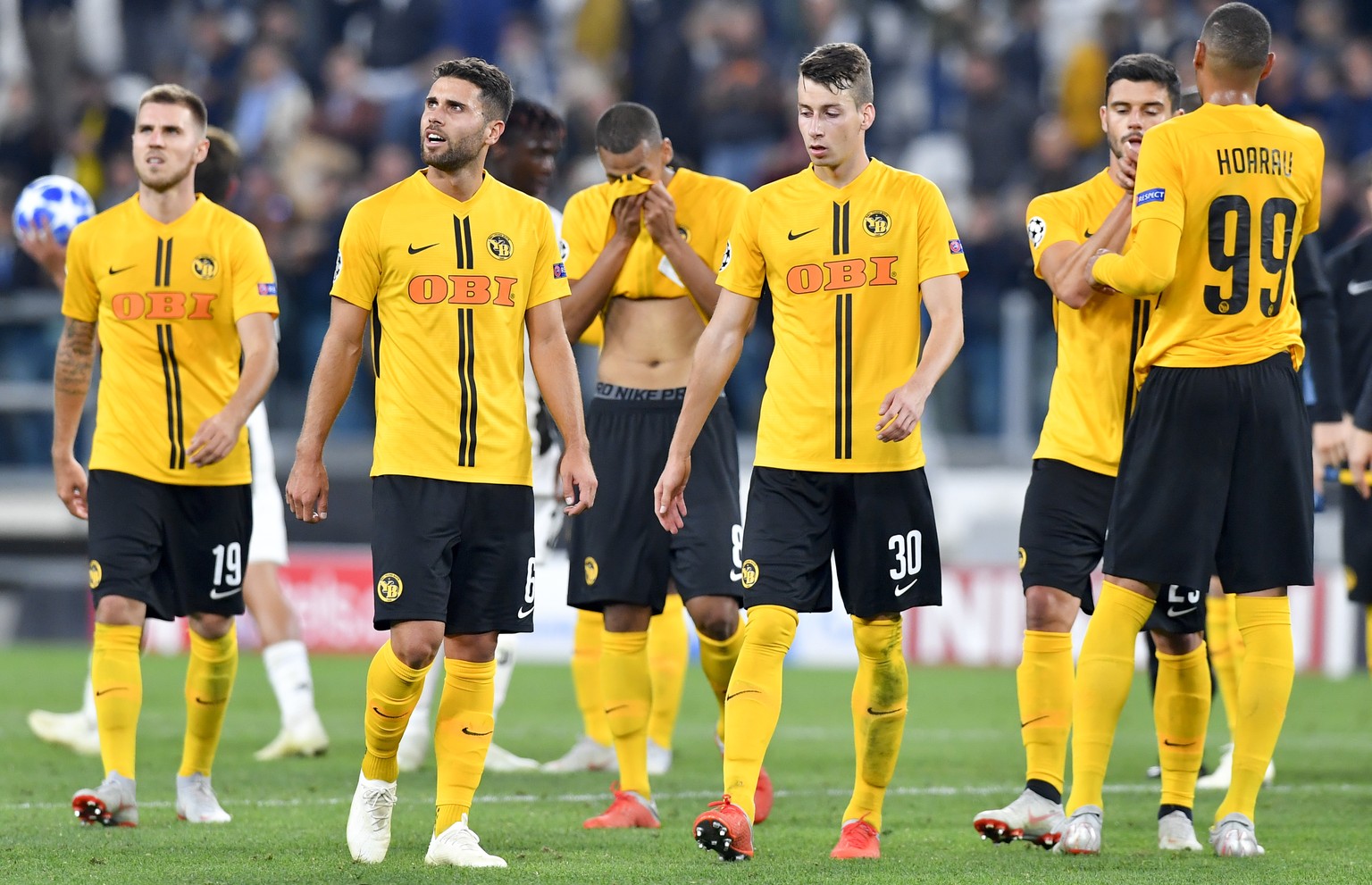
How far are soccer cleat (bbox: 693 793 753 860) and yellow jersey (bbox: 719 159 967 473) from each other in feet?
3.76

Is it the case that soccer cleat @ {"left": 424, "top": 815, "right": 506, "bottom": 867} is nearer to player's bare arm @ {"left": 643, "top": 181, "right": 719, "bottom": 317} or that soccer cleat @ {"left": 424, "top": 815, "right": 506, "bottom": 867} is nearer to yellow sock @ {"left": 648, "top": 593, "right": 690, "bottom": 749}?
player's bare arm @ {"left": 643, "top": 181, "right": 719, "bottom": 317}

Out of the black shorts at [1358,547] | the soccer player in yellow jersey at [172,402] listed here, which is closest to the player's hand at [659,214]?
the soccer player in yellow jersey at [172,402]

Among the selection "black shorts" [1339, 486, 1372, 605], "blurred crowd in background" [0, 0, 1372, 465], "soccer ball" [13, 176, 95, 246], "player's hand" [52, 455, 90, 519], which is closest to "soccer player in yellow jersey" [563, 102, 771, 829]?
"player's hand" [52, 455, 90, 519]

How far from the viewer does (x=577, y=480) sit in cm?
617

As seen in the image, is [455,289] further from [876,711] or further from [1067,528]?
[1067,528]

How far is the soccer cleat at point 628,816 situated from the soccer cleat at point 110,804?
1.61 metres

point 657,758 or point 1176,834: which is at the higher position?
point 1176,834

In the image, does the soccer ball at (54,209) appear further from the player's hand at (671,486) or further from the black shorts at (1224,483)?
the black shorts at (1224,483)

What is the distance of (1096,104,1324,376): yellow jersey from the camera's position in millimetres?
6047

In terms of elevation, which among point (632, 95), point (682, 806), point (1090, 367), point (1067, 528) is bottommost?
point (682, 806)

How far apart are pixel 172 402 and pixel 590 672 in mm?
2721

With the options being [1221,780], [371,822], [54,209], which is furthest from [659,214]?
[1221,780]

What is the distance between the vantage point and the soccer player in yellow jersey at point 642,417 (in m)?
7.18

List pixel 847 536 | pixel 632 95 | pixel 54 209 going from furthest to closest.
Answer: pixel 632 95
pixel 54 209
pixel 847 536
